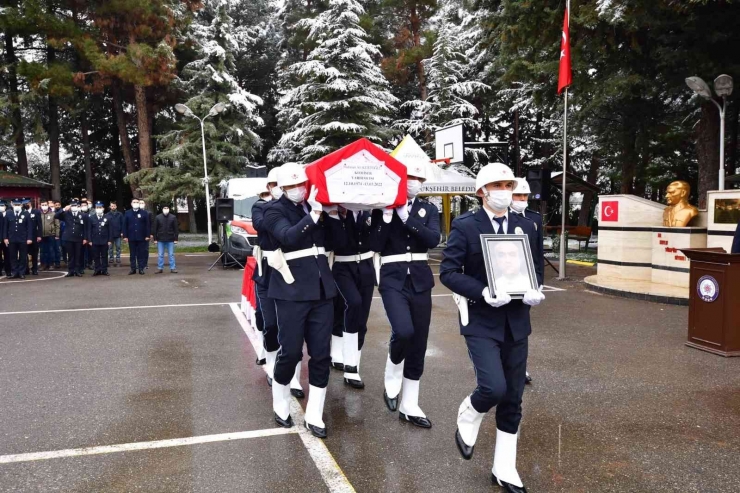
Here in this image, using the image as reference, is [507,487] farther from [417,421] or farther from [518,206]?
[518,206]

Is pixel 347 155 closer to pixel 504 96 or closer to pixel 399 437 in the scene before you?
pixel 399 437

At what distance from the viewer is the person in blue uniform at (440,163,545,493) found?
3.65m

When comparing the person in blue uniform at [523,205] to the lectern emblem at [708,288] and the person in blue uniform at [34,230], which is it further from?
the person in blue uniform at [34,230]

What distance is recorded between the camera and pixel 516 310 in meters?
3.77

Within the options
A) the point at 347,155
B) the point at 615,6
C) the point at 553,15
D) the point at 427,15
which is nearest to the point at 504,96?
the point at 427,15

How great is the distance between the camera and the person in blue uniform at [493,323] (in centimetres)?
365

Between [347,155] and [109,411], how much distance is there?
309cm

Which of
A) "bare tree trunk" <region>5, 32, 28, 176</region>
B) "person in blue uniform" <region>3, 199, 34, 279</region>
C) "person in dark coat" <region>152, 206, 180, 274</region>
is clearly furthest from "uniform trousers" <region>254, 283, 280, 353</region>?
"bare tree trunk" <region>5, 32, 28, 176</region>

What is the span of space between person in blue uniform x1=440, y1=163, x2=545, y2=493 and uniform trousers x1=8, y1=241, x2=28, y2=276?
1492 cm

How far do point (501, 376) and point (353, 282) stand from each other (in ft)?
7.01

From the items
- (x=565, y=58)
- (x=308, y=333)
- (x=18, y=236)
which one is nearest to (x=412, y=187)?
(x=308, y=333)

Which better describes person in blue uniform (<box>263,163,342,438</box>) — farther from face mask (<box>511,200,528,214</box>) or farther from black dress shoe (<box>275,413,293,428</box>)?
face mask (<box>511,200,528,214</box>)

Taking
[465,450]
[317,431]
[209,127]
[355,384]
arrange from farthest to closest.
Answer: [209,127] → [355,384] → [317,431] → [465,450]

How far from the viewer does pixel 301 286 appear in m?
4.52
